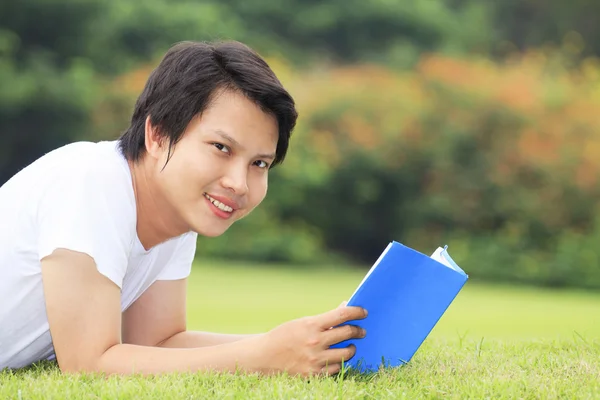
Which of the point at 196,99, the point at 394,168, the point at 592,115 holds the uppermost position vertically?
the point at 592,115

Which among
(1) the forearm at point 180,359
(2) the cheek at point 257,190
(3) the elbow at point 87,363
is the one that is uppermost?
(2) the cheek at point 257,190

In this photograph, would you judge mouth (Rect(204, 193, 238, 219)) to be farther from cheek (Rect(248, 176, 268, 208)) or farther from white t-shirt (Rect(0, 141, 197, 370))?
white t-shirt (Rect(0, 141, 197, 370))

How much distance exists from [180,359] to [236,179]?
54 cm

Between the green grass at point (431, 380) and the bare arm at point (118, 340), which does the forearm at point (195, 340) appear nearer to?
the green grass at point (431, 380)

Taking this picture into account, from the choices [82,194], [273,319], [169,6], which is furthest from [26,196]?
[169,6]

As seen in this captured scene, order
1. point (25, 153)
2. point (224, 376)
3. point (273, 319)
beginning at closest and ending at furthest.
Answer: point (224, 376) → point (273, 319) → point (25, 153)

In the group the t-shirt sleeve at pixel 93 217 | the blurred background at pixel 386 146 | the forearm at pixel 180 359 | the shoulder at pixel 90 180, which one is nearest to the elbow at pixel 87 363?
the forearm at pixel 180 359

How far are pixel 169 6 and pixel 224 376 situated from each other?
56.7ft

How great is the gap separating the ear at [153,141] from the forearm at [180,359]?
58 centimetres

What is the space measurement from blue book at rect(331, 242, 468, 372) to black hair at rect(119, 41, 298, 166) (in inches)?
22.7

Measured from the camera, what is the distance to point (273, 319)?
8094mm

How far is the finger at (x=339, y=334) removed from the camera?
2223 mm

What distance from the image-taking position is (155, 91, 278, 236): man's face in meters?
2.35

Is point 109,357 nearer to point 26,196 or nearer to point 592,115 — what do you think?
point 26,196
